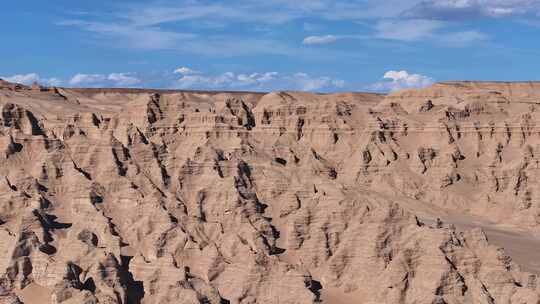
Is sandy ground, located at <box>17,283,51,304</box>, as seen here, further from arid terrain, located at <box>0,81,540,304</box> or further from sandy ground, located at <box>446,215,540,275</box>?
sandy ground, located at <box>446,215,540,275</box>

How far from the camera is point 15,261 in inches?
1282

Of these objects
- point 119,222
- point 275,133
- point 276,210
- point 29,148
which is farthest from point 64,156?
point 275,133

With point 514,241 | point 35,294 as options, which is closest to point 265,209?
point 35,294

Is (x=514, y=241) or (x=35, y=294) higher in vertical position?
(x=35, y=294)

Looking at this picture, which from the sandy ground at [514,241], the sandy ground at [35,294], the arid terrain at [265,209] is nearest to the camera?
the sandy ground at [35,294]

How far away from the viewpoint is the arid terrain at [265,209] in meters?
32.1

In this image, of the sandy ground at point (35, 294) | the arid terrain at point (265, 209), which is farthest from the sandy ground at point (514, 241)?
the sandy ground at point (35, 294)

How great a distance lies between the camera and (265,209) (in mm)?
42531

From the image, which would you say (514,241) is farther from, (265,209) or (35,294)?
(35,294)

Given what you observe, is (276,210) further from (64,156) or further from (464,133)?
(464,133)

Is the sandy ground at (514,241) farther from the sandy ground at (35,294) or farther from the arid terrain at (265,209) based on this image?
the sandy ground at (35,294)

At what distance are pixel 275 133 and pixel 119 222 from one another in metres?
27.6

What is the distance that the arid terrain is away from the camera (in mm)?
32125

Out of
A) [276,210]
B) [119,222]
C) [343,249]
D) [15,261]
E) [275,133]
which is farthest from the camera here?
[275,133]
